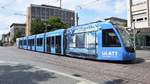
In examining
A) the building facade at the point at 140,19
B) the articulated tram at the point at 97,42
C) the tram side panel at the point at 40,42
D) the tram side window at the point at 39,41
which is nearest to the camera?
the articulated tram at the point at 97,42

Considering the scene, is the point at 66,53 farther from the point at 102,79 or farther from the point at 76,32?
the point at 102,79

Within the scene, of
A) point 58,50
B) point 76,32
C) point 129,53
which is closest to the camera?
point 129,53

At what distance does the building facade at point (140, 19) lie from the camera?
42562mm

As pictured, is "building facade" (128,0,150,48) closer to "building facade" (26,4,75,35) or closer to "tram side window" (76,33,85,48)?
"tram side window" (76,33,85,48)

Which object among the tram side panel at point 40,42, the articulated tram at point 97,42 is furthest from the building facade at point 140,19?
the articulated tram at point 97,42

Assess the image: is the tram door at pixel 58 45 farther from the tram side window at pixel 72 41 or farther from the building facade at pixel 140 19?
the building facade at pixel 140 19

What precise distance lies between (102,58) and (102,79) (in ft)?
24.3

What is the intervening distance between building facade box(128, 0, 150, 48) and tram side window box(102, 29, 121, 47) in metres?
26.0

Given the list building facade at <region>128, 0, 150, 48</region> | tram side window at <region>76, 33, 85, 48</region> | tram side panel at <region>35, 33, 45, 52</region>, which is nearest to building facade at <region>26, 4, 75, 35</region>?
building facade at <region>128, 0, 150, 48</region>

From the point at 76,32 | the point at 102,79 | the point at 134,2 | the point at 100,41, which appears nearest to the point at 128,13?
the point at 134,2

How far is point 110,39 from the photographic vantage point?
16.8 m

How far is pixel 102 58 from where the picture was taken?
1769 centimetres

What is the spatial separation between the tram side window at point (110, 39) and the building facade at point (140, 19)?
2599 cm

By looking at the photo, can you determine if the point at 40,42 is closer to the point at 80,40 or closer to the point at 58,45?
the point at 58,45
